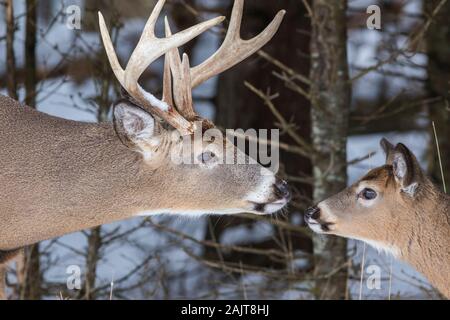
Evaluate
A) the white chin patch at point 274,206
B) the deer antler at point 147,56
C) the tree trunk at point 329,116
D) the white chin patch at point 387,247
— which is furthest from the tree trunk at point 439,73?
the deer antler at point 147,56

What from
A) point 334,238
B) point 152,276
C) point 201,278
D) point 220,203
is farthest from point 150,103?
point 201,278

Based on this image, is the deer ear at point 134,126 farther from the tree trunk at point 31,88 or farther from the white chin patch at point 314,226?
the tree trunk at point 31,88

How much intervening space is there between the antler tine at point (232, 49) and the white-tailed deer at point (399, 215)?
1091mm

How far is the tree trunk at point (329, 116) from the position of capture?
8312mm

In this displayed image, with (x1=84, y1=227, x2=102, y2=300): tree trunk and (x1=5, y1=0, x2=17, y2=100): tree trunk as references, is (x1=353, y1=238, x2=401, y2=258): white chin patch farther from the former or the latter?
(x1=5, y1=0, x2=17, y2=100): tree trunk

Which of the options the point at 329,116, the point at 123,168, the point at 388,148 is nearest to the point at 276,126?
the point at 329,116

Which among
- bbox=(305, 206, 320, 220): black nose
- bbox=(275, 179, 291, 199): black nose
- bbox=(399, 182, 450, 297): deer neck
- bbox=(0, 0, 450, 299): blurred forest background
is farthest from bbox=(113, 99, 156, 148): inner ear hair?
bbox=(399, 182, 450, 297): deer neck

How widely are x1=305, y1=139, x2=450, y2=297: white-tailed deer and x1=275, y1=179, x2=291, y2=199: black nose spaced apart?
53 centimetres

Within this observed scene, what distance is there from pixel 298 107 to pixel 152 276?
2.43 m

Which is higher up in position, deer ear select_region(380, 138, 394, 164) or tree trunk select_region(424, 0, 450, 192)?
tree trunk select_region(424, 0, 450, 192)

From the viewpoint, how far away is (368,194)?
6.68 m

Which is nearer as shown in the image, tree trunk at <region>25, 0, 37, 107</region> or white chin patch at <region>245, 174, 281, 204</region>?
white chin patch at <region>245, 174, 281, 204</region>

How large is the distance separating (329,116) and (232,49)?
7.06 ft

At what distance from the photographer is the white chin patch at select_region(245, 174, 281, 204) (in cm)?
621
